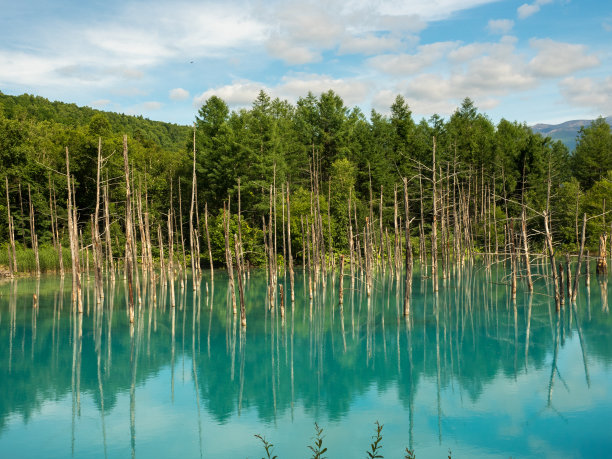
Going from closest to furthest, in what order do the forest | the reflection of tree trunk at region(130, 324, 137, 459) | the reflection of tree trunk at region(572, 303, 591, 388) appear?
the reflection of tree trunk at region(130, 324, 137, 459)
the reflection of tree trunk at region(572, 303, 591, 388)
the forest

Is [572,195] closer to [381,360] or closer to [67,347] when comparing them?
[381,360]

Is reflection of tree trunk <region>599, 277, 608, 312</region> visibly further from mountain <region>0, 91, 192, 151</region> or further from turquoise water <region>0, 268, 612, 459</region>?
mountain <region>0, 91, 192, 151</region>

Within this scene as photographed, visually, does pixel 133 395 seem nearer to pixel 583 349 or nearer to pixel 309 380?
pixel 309 380

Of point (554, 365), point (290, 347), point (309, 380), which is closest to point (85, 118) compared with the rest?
point (290, 347)

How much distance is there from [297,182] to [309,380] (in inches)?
1657

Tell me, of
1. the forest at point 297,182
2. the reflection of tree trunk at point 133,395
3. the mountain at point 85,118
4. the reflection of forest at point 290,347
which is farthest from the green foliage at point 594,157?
the reflection of tree trunk at point 133,395

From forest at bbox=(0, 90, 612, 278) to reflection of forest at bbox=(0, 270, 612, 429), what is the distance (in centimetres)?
1147

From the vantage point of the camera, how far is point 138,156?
59219 mm

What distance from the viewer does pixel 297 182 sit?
2282 inches

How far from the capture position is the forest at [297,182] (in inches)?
1805

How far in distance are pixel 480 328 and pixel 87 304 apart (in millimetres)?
21037

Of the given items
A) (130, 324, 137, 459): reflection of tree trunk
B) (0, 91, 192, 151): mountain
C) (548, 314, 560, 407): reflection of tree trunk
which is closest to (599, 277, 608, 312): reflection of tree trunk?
(548, 314, 560, 407): reflection of tree trunk

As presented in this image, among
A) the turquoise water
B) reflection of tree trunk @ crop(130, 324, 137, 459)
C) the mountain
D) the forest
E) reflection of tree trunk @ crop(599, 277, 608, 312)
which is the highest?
the mountain

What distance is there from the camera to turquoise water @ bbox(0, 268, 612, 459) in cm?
1250
